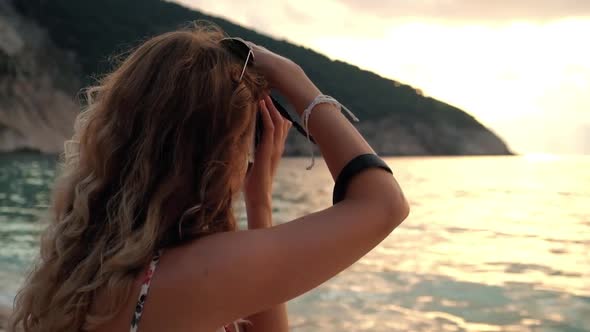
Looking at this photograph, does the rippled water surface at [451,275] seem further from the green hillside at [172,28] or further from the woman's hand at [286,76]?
the green hillside at [172,28]

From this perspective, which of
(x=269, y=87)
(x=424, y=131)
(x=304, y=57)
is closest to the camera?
(x=269, y=87)

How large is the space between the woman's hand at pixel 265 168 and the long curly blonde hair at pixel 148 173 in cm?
26

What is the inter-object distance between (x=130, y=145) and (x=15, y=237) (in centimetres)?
1067

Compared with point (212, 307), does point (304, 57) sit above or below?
above

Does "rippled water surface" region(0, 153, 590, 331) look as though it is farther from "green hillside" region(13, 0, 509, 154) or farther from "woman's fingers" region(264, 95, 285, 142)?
"green hillside" region(13, 0, 509, 154)

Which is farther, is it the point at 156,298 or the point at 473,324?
the point at 473,324

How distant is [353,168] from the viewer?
1.47m

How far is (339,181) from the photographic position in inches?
59.0

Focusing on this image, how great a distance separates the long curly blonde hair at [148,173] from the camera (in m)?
1.41

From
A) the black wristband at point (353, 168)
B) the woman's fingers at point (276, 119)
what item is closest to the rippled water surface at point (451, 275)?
the woman's fingers at point (276, 119)

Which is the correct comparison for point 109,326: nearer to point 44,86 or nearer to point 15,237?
point 15,237

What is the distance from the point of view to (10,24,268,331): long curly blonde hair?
1.41 m

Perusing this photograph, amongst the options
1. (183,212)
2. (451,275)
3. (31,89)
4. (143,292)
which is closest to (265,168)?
(183,212)

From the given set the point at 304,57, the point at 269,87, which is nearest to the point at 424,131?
the point at 304,57
